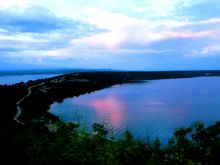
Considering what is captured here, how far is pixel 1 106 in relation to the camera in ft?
166

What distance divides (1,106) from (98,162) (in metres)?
41.4

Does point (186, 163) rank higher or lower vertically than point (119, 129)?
higher

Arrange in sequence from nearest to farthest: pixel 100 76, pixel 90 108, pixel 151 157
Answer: pixel 151 157, pixel 90 108, pixel 100 76

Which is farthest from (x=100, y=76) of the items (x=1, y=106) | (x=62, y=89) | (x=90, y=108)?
(x=1, y=106)

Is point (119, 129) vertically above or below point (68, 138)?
below

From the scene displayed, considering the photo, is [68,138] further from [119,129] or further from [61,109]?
[61,109]

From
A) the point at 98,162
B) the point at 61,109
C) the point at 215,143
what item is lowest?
the point at 61,109

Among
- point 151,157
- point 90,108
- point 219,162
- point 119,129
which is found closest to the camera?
point 219,162

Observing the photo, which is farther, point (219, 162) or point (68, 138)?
point (68, 138)

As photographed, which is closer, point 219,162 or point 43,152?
point 219,162

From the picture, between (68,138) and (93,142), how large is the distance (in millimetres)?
1225

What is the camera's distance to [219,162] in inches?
416

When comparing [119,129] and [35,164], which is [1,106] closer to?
[119,129]

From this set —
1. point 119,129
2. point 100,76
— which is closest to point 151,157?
point 119,129
